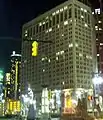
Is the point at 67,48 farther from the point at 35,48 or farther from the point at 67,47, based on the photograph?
the point at 35,48

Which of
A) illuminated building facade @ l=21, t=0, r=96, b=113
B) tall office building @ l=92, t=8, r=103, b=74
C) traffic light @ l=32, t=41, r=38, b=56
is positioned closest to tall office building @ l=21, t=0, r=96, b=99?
illuminated building facade @ l=21, t=0, r=96, b=113

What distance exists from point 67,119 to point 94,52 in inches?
3982

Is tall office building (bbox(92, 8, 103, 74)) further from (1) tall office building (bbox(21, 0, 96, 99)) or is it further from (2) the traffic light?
(2) the traffic light

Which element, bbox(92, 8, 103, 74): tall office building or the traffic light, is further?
bbox(92, 8, 103, 74): tall office building

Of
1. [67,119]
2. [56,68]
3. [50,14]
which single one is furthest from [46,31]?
[67,119]

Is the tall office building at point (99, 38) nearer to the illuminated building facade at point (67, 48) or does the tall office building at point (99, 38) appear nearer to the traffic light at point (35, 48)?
the illuminated building facade at point (67, 48)

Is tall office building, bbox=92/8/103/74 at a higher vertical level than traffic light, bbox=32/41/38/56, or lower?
higher

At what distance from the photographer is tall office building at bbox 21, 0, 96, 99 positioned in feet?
387

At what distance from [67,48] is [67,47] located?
40 cm

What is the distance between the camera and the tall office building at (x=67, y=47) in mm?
117812

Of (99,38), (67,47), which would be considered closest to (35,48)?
(67,47)

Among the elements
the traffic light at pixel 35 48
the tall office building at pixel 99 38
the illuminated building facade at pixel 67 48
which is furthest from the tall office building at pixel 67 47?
the traffic light at pixel 35 48

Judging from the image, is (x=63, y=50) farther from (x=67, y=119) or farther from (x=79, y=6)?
(x=67, y=119)

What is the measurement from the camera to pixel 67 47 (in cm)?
12112
